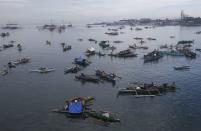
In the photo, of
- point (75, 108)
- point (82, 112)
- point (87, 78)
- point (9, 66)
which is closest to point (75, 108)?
point (75, 108)

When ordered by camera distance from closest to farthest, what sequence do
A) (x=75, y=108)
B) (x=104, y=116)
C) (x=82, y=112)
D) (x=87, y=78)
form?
(x=104, y=116) → (x=82, y=112) → (x=75, y=108) → (x=87, y=78)

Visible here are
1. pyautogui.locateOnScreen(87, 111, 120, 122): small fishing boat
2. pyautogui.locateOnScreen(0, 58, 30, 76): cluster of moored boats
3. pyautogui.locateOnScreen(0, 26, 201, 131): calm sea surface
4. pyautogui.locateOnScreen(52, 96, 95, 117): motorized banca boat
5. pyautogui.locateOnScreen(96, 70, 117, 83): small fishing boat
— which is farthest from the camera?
pyautogui.locateOnScreen(0, 58, 30, 76): cluster of moored boats

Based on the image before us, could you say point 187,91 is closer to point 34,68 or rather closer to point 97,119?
point 97,119

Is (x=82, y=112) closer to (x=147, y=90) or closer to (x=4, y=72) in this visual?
(x=147, y=90)

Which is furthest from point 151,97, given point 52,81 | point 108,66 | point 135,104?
point 108,66

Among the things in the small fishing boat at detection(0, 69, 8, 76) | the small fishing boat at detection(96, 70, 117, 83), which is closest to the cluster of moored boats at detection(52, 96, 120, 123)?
the small fishing boat at detection(96, 70, 117, 83)


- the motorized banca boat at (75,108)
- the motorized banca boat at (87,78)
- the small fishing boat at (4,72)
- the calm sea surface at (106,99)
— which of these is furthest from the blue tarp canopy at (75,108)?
the small fishing boat at (4,72)

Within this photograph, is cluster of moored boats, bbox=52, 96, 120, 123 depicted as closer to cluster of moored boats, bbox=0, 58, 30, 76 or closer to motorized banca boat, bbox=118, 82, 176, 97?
motorized banca boat, bbox=118, 82, 176, 97

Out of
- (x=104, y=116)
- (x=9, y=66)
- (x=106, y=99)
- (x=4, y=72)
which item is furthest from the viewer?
(x=9, y=66)
